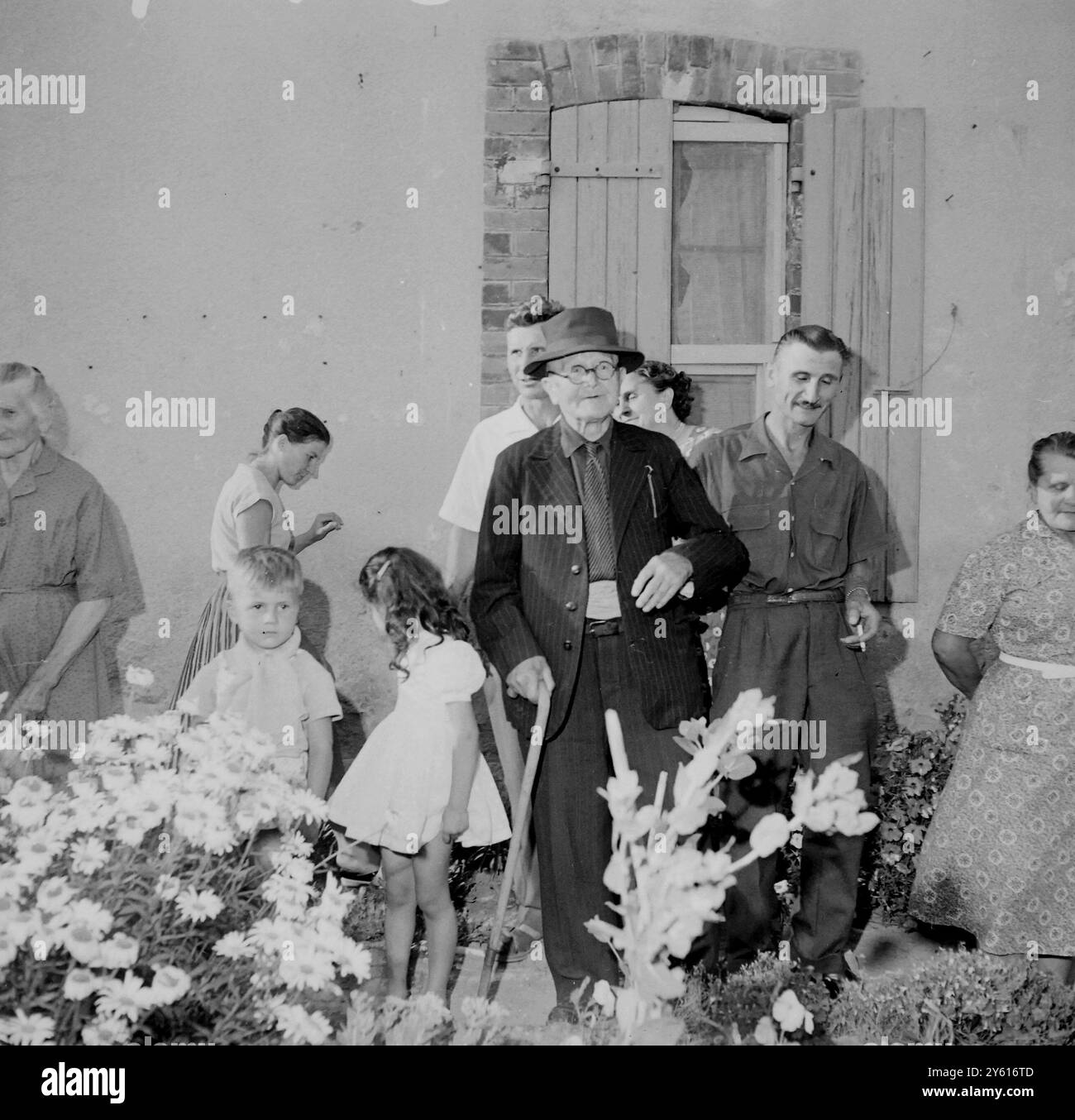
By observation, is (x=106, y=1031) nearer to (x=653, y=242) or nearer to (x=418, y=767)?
(x=418, y=767)

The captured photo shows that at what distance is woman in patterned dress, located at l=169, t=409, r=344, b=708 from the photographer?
4.27 m

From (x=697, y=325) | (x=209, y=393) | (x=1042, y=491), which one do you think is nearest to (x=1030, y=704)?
(x=1042, y=491)

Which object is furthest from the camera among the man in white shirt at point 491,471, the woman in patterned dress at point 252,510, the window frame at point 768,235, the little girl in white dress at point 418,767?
the window frame at point 768,235

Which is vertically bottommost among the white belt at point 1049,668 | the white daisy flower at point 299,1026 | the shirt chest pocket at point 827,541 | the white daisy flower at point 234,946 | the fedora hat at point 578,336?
the white daisy flower at point 299,1026

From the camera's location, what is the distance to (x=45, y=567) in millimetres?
4164

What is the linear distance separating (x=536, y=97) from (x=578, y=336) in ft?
5.39

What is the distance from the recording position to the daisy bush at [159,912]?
2357 mm

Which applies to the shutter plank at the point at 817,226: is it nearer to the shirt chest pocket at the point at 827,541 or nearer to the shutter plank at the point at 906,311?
the shutter plank at the point at 906,311

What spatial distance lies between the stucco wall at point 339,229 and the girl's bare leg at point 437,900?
1.38 m

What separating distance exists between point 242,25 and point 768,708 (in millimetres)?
3446

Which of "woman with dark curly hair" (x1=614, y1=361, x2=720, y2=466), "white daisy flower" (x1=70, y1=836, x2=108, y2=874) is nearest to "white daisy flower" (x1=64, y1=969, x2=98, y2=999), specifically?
"white daisy flower" (x1=70, y1=836, x2=108, y2=874)

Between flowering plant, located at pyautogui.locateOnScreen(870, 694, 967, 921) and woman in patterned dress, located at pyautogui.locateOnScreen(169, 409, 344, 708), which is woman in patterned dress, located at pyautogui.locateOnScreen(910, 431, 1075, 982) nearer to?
flowering plant, located at pyautogui.locateOnScreen(870, 694, 967, 921)

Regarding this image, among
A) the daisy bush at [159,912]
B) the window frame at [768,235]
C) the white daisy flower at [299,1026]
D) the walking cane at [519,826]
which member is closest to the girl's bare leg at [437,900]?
the walking cane at [519,826]

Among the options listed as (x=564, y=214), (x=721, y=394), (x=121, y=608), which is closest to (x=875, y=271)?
(x=721, y=394)
